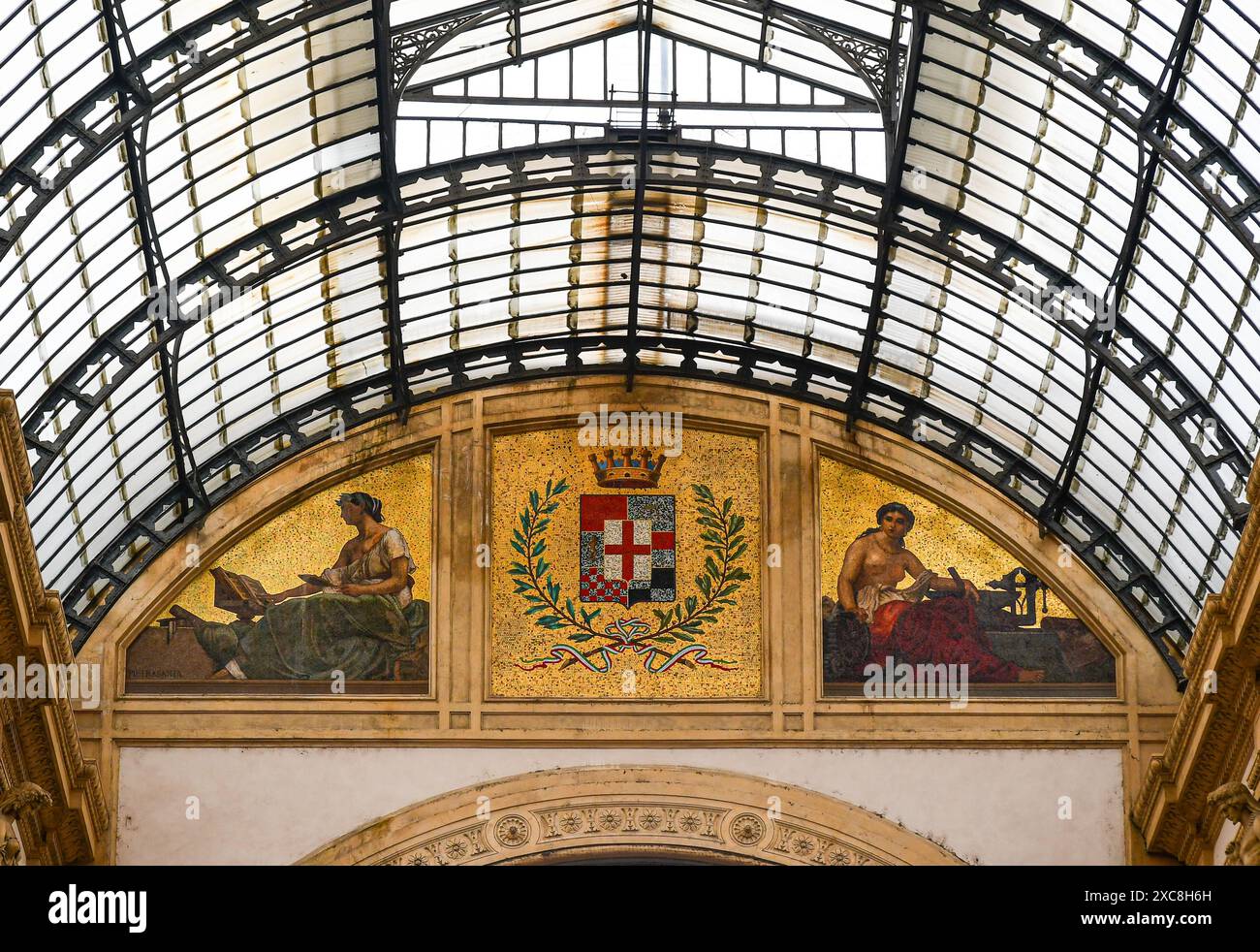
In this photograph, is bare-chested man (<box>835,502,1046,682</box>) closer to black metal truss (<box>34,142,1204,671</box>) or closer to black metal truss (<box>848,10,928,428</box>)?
black metal truss (<box>34,142,1204,671</box>)

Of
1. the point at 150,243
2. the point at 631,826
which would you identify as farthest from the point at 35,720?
the point at 631,826

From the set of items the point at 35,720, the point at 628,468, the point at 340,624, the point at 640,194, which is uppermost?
the point at 640,194

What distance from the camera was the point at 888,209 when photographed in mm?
35500

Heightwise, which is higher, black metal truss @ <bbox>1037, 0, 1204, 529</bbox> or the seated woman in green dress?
black metal truss @ <bbox>1037, 0, 1204, 529</bbox>

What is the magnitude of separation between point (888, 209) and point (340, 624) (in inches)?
444

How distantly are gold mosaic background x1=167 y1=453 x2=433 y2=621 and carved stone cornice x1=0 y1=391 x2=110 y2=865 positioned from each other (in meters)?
4.12

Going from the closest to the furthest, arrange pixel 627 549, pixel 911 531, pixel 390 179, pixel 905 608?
pixel 390 179 < pixel 905 608 < pixel 627 549 < pixel 911 531

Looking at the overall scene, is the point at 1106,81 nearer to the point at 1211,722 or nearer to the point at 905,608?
the point at 1211,722

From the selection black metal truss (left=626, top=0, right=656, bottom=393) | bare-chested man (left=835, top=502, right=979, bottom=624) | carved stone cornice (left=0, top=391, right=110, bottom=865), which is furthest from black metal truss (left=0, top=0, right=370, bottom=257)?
bare-chested man (left=835, top=502, right=979, bottom=624)

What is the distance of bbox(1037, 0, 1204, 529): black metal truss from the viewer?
28.8 m

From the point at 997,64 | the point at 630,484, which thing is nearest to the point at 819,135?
the point at 997,64

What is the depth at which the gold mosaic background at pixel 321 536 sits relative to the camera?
39094mm

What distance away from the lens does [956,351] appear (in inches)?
1534
